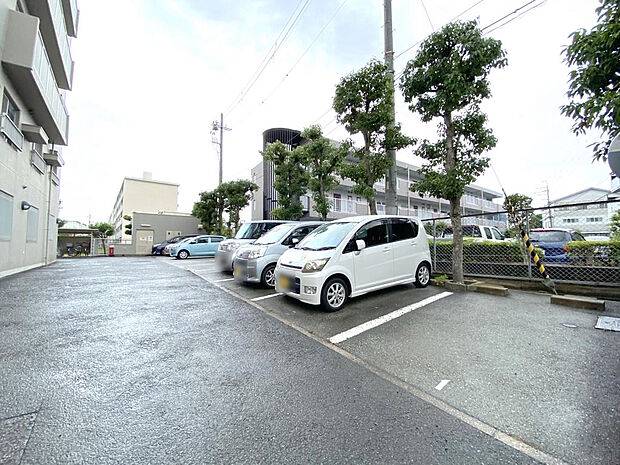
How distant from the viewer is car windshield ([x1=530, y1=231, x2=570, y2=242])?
8.37 metres

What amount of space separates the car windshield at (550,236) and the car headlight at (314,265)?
24.8 ft

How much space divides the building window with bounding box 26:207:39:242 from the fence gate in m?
12.9

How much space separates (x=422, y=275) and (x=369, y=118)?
4.48m

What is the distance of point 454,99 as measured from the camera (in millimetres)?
6047

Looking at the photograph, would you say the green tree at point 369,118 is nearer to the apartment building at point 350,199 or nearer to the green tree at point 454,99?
the green tree at point 454,99

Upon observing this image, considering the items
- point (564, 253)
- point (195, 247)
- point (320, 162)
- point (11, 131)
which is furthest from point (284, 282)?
point (195, 247)

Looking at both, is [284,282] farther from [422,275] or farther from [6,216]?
[6,216]

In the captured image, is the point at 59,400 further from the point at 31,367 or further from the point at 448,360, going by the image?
the point at 448,360

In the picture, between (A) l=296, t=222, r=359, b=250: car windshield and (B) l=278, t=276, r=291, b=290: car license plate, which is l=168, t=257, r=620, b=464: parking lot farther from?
(A) l=296, t=222, r=359, b=250: car windshield

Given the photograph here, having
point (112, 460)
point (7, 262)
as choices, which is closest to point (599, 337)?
point (112, 460)

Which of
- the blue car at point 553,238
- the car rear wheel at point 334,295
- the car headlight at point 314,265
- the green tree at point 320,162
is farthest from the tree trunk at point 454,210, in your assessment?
the green tree at point 320,162

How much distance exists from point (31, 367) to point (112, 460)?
1.87 metres

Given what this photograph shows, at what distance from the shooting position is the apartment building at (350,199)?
1995 cm

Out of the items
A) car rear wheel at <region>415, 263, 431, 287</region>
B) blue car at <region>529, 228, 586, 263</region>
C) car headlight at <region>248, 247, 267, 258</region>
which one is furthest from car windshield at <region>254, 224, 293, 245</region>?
blue car at <region>529, 228, 586, 263</region>
